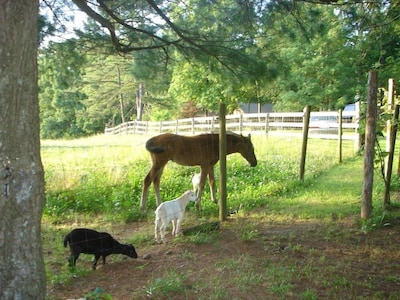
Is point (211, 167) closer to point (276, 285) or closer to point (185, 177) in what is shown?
point (185, 177)

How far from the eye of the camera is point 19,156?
2.56 m

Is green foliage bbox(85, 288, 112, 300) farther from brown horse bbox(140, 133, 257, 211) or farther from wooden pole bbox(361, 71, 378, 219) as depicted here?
wooden pole bbox(361, 71, 378, 219)

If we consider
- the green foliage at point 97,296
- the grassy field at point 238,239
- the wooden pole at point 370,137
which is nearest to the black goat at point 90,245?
the grassy field at point 238,239

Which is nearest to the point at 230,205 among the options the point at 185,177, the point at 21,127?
the point at 185,177

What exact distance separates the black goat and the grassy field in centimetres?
16

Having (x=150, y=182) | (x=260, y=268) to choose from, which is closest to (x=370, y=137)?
(x=260, y=268)

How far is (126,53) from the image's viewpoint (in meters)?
6.93

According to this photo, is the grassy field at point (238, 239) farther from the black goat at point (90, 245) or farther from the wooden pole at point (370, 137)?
the wooden pole at point (370, 137)

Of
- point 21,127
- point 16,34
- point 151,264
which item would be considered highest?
point 16,34

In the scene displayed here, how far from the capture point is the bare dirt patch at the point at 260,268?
3699 mm

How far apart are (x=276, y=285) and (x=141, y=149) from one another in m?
8.02

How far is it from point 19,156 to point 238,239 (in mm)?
A: 3517

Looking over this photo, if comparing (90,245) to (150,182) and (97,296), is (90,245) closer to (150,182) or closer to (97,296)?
(97,296)

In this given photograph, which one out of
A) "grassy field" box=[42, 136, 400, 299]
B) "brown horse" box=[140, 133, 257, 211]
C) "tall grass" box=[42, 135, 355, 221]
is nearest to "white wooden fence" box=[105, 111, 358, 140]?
"tall grass" box=[42, 135, 355, 221]
